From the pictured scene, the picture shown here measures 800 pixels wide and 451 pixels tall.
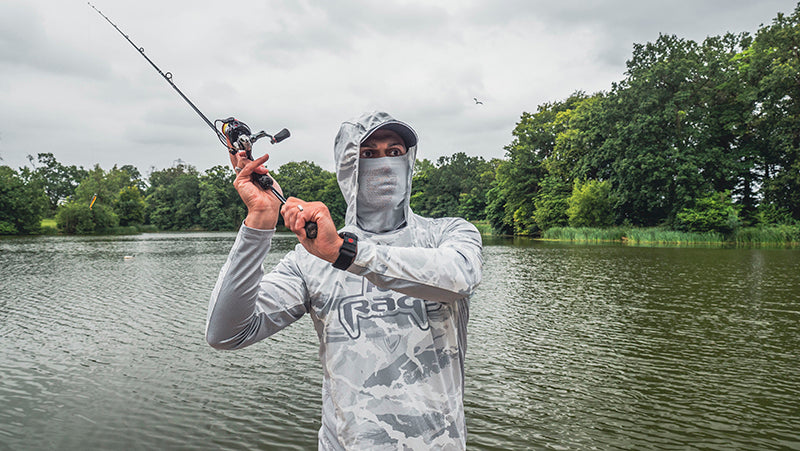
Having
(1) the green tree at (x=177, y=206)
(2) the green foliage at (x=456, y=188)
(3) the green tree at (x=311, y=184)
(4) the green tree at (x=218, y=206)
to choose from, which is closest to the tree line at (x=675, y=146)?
(2) the green foliage at (x=456, y=188)

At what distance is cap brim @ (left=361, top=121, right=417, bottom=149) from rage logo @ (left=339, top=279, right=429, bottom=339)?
22.9 inches

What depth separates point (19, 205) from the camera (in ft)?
227

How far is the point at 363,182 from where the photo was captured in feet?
6.56

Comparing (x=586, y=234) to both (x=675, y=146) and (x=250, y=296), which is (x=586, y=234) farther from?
(x=250, y=296)

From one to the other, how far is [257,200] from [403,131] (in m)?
0.73

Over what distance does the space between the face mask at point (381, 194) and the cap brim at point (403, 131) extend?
88mm

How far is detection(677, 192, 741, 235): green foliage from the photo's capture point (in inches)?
1586

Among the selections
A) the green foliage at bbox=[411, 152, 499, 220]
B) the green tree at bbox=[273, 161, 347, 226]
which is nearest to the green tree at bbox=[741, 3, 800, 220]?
the green foliage at bbox=[411, 152, 499, 220]

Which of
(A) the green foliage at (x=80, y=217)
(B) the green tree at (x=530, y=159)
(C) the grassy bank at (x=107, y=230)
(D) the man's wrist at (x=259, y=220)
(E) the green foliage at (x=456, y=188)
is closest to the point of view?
(D) the man's wrist at (x=259, y=220)

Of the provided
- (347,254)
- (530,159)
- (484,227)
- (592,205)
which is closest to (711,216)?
(592,205)

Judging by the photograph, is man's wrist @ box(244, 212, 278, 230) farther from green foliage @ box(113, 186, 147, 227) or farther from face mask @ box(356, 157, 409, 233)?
green foliage @ box(113, 186, 147, 227)

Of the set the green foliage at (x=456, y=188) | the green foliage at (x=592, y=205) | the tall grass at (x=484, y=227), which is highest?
the green foliage at (x=456, y=188)

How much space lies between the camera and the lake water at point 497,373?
6922mm

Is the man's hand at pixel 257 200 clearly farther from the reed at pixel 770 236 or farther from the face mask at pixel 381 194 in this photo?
the reed at pixel 770 236
